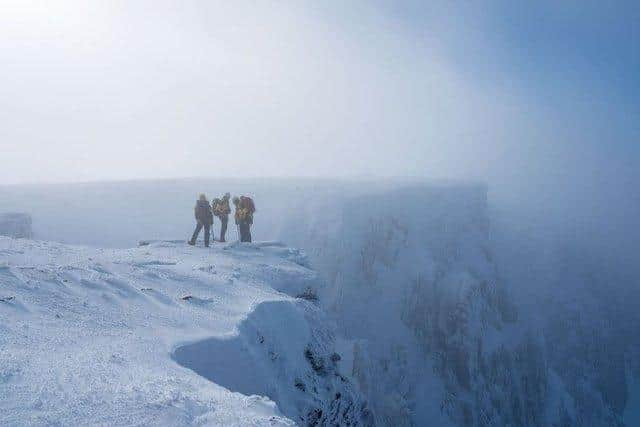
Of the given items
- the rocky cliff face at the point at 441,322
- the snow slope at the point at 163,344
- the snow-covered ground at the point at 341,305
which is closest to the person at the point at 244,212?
the snow-covered ground at the point at 341,305

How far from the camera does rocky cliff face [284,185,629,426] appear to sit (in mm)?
30781

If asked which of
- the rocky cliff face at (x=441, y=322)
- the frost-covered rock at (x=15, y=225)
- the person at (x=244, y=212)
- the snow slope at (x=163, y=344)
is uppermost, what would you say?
the person at (x=244, y=212)

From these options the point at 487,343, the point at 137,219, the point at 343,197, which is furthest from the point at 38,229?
the point at 487,343

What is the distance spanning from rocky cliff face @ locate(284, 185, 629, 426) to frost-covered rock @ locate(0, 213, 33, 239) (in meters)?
19.1

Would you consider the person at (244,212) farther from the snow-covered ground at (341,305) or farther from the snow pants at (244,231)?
the snow-covered ground at (341,305)

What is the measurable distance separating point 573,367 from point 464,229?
662 inches

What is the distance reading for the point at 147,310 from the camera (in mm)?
7172

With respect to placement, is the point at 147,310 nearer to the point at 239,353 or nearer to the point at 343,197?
the point at 239,353

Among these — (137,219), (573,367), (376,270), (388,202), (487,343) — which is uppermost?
(388,202)

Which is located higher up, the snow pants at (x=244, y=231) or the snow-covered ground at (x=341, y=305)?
the snow pants at (x=244, y=231)

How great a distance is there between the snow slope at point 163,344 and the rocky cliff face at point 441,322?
63.0 ft

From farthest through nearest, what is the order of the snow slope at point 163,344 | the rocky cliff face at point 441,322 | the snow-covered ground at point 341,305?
the rocky cliff face at point 441,322
the snow-covered ground at point 341,305
the snow slope at point 163,344

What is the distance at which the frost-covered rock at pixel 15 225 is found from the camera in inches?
1144

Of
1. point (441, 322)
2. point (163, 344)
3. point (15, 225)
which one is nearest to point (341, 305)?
point (441, 322)
